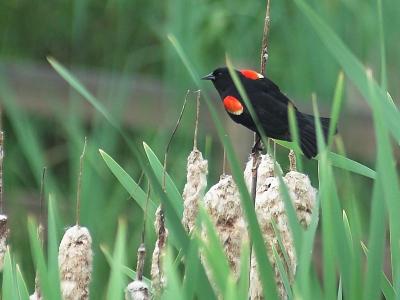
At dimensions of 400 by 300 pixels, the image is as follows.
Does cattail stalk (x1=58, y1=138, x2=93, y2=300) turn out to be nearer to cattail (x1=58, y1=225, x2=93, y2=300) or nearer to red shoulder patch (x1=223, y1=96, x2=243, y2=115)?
cattail (x1=58, y1=225, x2=93, y2=300)

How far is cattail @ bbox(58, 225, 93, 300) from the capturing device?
2.89 ft

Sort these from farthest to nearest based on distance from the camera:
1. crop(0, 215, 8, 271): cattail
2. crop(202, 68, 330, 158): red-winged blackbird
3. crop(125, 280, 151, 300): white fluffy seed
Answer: crop(202, 68, 330, 158): red-winged blackbird → crop(0, 215, 8, 271): cattail → crop(125, 280, 151, 300): white fluffy seed

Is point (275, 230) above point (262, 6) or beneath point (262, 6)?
beneath

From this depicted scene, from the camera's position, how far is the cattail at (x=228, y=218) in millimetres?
926

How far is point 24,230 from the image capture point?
122 inches

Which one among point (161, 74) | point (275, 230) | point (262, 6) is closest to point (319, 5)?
point (262, 6)

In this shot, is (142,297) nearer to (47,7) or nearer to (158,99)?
(158,99)

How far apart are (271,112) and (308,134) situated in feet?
0.36

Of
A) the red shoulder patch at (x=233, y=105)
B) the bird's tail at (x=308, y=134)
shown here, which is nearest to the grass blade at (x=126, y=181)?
the bird's tail at (x=308, y=134)

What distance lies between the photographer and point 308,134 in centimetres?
115

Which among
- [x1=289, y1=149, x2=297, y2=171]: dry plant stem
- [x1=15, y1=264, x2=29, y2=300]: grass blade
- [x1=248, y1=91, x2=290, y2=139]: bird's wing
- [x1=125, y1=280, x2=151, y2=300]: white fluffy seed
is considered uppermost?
[x1=248, y1=91, x2=290, y2=139]: bird's wing

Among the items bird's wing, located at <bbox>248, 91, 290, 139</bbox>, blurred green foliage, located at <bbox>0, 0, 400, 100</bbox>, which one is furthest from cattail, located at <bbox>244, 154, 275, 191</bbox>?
blurred green foliage, located at <bbox>0, 0, 400, 100</bbox>

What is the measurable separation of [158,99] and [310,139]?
2.08m

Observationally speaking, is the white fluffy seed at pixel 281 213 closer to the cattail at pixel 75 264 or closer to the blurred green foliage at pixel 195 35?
the cattail at pixel 75 264
